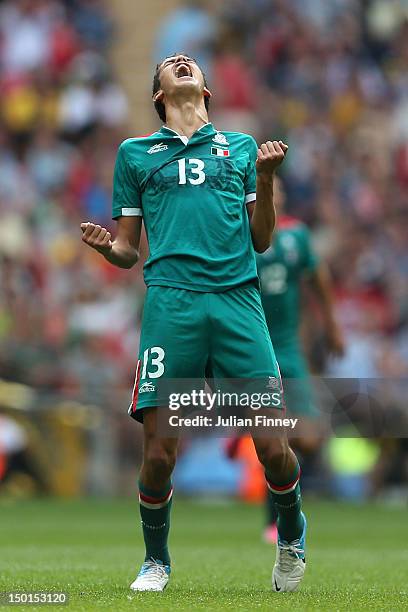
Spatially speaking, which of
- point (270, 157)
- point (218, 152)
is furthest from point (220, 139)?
point (270, 157)

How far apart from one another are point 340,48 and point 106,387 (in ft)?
19.8

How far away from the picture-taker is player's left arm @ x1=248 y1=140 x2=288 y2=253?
657 cm

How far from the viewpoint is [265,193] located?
263 inches

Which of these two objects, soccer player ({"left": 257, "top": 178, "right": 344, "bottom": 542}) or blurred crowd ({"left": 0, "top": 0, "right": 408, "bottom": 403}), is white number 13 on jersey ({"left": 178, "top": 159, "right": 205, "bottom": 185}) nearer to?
soccer player ({"left": 257, "top": 178, "right": 344, "bottom": 542})

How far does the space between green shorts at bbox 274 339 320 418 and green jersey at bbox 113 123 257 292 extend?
3.85 meters

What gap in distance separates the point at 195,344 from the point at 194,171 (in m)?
0.82

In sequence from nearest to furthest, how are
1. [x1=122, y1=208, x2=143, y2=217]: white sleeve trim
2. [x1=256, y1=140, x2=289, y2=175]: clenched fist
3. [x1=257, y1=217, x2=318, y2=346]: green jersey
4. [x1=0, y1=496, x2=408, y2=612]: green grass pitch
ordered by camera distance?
[x1=0, y1=496, x2=408, y2=612]: green grass pitch < [x1=256, y1=140, x2=289, y2=175]: clenched fist < [x1=122, y1=208, x2=143, y2=217]: white sleeve trim < [x1=257, y1=217, x2=318, y2=346]: green jersey

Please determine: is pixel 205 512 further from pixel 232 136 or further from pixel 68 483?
pixel 232 136

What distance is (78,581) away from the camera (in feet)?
23.8

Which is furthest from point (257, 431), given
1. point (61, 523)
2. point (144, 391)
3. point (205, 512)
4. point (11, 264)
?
point (11, 264)

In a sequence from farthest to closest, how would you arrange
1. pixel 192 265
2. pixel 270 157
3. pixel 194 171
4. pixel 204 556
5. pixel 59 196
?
pixel 59 196 → pixel 204 556 → pixel 194 171 → pixel 192 265 → pixel 270 157

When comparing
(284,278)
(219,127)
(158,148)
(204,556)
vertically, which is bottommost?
(204,556)

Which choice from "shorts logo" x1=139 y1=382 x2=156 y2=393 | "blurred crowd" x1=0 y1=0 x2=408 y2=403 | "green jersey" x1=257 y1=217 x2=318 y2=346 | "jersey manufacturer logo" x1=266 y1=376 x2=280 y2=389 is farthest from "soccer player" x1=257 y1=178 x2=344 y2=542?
"blurred crowd" x1=0 y1=0 x2=408 y2=403

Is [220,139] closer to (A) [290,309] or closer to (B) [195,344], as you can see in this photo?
(B) [195,344]
